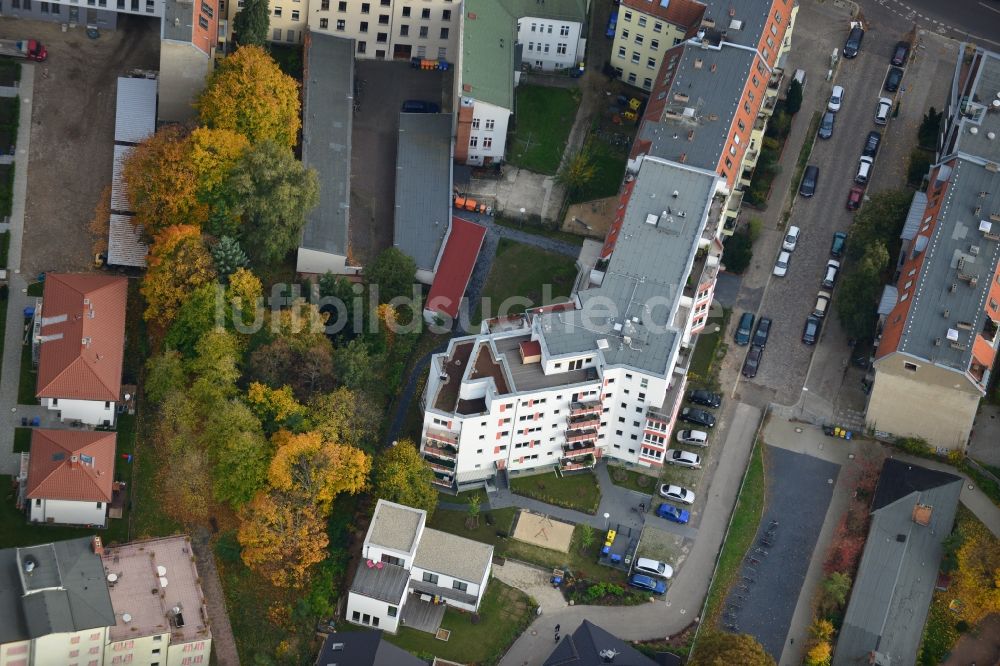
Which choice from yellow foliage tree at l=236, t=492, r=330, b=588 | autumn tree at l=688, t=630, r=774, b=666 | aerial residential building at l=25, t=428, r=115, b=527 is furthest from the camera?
yellow foliage tree at l=236, t=492, r=330, b=588

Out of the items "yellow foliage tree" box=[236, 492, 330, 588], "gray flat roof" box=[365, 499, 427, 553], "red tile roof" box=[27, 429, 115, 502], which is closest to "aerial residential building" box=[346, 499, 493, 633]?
"gray flat roof" box=[365, 499, 427, 553]

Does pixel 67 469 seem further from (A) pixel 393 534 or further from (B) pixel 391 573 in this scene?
(B) pixel 391 573

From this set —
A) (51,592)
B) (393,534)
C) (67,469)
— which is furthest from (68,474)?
(393,534)

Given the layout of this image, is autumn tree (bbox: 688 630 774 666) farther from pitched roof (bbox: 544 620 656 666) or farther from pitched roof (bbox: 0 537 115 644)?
pitched roof (bbox: 0 537 115 644)

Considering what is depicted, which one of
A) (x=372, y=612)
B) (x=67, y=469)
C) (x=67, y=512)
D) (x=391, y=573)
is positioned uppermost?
(x=67, y=469)

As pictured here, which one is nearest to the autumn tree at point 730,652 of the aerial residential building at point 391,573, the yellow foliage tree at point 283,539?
the aerial residential building at point 391,573

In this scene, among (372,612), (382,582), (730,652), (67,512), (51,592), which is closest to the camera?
(51,592)

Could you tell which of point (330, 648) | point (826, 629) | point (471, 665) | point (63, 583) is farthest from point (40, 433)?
point (826, 629)
